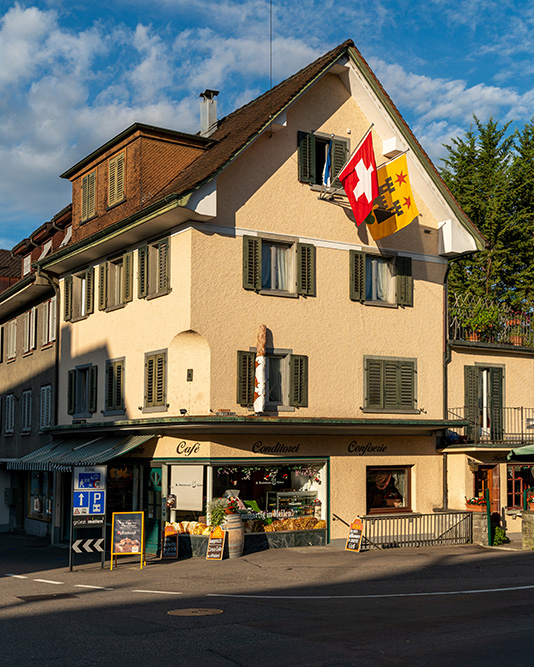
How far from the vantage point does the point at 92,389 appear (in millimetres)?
29000

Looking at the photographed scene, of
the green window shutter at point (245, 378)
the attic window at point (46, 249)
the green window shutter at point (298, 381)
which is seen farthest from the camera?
the attic window at point (46, 249)

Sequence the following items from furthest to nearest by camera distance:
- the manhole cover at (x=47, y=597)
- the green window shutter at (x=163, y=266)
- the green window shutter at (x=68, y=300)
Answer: the green window shutter at (x=68, y=300) < the green window shutter at (x=163, y=266) < the manhole cover at (x=47, y=597)

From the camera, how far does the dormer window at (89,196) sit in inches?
1169

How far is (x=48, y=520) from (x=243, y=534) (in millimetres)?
12695

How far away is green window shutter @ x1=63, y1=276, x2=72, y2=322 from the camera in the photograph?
30828 millimetres

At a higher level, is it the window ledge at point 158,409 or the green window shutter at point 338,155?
the green window shutter at point 338,155

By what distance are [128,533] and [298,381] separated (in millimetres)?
6505

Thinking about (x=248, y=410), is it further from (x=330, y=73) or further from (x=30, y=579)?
(x=330, y=73)

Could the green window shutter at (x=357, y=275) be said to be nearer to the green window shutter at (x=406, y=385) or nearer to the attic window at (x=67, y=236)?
the green window shutter at (x=406, y=385)

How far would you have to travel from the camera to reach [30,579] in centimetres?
2038

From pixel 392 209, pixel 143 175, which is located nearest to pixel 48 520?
pixel 143 175

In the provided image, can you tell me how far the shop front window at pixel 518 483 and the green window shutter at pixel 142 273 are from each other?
1321cm

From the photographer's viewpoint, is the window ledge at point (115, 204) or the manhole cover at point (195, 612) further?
the window ledge at point (115, 204)

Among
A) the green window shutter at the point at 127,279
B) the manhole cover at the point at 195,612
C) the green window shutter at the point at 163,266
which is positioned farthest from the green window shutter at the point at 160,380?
the manhole cover at the point at 195,612
